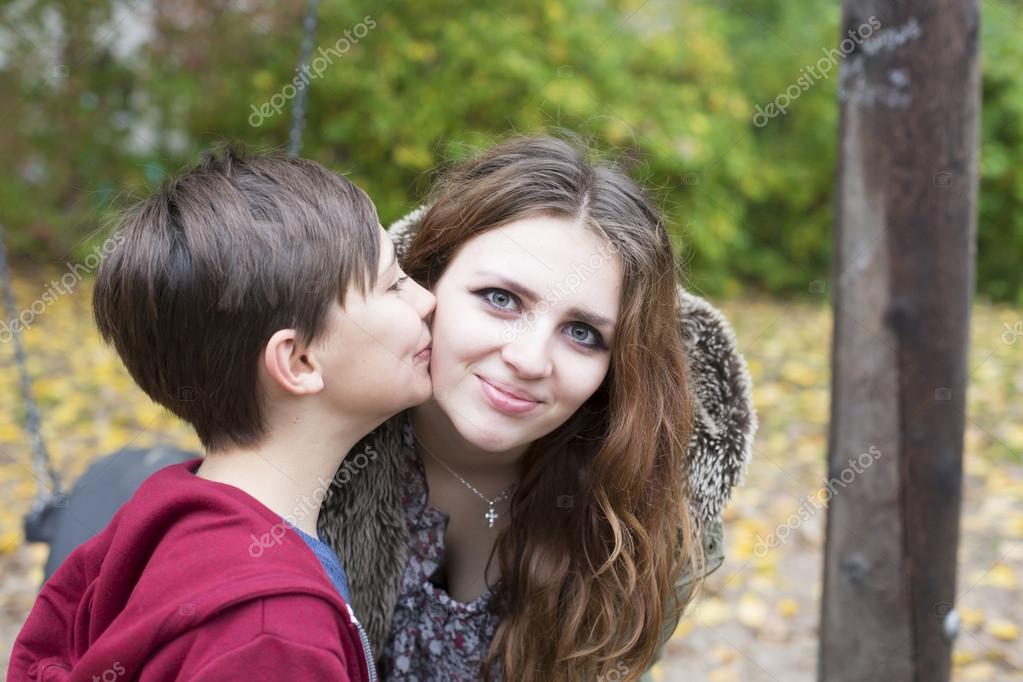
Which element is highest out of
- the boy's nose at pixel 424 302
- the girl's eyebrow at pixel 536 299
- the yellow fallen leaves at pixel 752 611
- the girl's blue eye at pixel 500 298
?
the yellow fallen leaves at pixel 752 611

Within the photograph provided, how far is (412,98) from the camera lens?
6.27 meters

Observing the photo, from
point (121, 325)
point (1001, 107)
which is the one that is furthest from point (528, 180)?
point (1001, 107)

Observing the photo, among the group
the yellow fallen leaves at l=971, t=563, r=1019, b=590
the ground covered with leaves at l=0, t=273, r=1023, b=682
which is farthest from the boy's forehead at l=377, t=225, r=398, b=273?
the yellow fallen leaves at l=971, t=563, r=1019, b=590

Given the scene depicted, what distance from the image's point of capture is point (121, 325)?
1550mm

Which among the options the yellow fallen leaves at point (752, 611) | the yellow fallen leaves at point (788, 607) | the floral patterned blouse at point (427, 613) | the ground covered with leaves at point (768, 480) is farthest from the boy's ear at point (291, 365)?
the yellow fallen leaves at point (788, 607)

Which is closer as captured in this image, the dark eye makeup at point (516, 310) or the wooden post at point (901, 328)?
the dark eye makeup at point (516, 310)

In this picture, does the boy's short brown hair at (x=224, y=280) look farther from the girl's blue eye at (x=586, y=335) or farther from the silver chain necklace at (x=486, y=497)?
the silver chain necklace at (x=486, y=497)

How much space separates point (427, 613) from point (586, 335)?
25.2 inches

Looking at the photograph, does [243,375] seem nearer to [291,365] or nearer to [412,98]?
[291,365]

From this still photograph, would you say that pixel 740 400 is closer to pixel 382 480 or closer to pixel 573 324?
pixel 573 324

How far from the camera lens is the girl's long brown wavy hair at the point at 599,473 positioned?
177cm

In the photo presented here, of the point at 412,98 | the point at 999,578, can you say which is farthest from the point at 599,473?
the point at 412,98

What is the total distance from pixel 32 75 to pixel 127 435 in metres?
3.18

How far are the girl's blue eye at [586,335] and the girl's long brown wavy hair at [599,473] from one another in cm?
3
